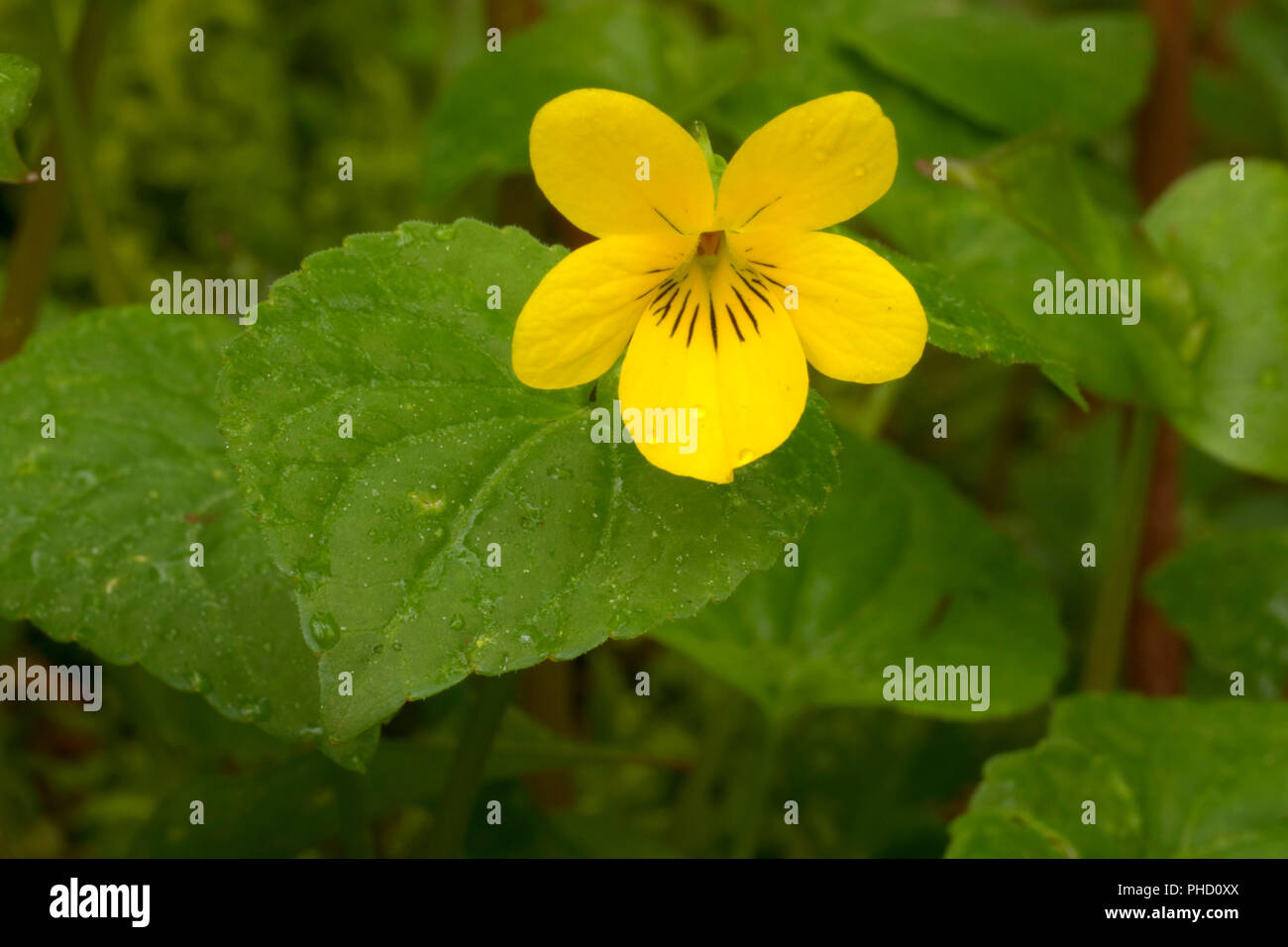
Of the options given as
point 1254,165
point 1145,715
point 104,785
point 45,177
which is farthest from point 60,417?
point 1254,165

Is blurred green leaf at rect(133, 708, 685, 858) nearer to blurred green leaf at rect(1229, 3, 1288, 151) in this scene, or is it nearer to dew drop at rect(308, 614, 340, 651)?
dew drop at rect(308, 614, 340, 651)

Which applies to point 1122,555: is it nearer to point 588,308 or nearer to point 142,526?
point 588,308

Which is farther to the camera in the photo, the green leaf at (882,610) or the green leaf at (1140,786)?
the green leaf at (882,610)

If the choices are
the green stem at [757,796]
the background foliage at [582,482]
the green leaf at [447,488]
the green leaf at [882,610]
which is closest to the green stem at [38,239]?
the background foliage at [582,482]

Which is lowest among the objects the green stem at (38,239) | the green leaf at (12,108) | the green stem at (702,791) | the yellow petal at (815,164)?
the green stem at (702,791)

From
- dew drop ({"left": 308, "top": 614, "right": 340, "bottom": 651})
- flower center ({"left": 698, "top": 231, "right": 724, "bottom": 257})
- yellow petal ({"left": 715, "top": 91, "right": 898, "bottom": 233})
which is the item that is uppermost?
yellow petal ({"left": 715, "top": 91, "right": 898, "bottom": 233})

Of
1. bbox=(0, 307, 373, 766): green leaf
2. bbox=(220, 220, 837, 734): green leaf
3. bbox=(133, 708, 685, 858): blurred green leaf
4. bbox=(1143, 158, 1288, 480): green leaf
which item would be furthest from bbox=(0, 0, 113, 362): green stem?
bbox=(1143, 158, 1288, 480): green leaf

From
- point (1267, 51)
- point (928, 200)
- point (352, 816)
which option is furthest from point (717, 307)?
point (1267, 51)

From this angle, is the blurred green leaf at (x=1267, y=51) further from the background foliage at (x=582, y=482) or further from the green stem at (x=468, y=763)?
the green stem at (x=468, y=763)
